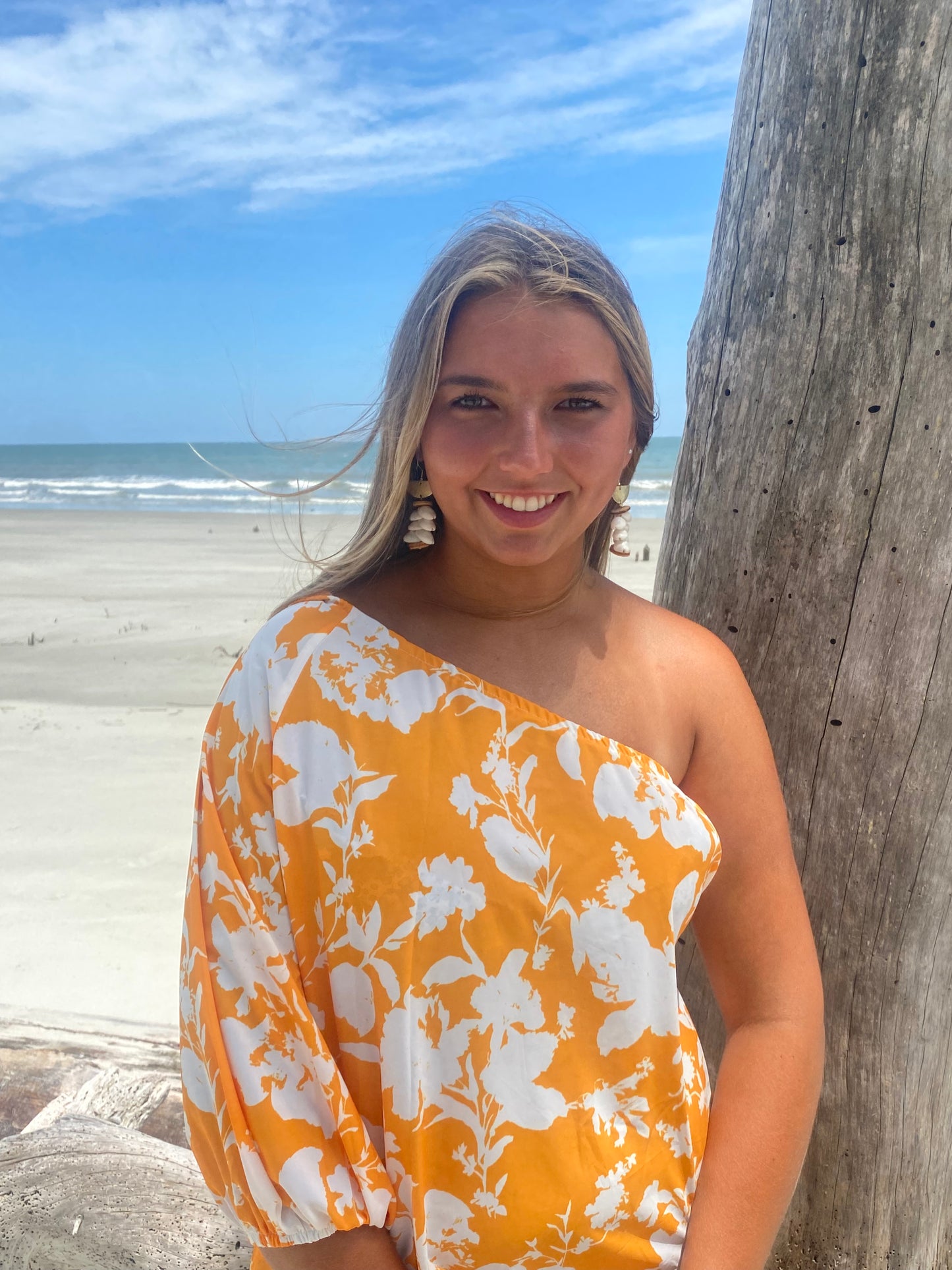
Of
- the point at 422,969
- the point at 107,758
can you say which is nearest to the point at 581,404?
the point at 422,969

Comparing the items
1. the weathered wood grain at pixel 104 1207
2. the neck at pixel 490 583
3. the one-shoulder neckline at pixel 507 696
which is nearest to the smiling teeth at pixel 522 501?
the neck at pixel 490 583

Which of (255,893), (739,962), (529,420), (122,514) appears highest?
(529,420)

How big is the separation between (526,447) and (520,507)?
3.7 inches

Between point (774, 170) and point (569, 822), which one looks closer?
point (569, 822)

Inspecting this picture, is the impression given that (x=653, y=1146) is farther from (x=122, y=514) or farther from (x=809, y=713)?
(x=122, y=514)

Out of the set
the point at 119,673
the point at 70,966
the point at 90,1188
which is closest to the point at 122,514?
the point at 119,673

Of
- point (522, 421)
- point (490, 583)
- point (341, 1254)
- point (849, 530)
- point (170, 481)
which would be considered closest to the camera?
point (341, 1254)

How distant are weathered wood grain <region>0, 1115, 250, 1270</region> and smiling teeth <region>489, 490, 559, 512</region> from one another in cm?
153

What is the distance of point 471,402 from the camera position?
1.50 m

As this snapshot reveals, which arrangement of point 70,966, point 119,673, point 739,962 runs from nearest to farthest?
point 739,962
point 70,966
point 119,673

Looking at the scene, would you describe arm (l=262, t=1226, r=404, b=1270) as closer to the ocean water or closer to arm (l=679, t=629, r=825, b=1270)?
arm (l=679, t=629, r=825, b=1270)

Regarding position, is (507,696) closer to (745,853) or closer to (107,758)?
(745,853)

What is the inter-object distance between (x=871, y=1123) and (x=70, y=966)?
10.0ft

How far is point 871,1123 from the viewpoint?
195cm
